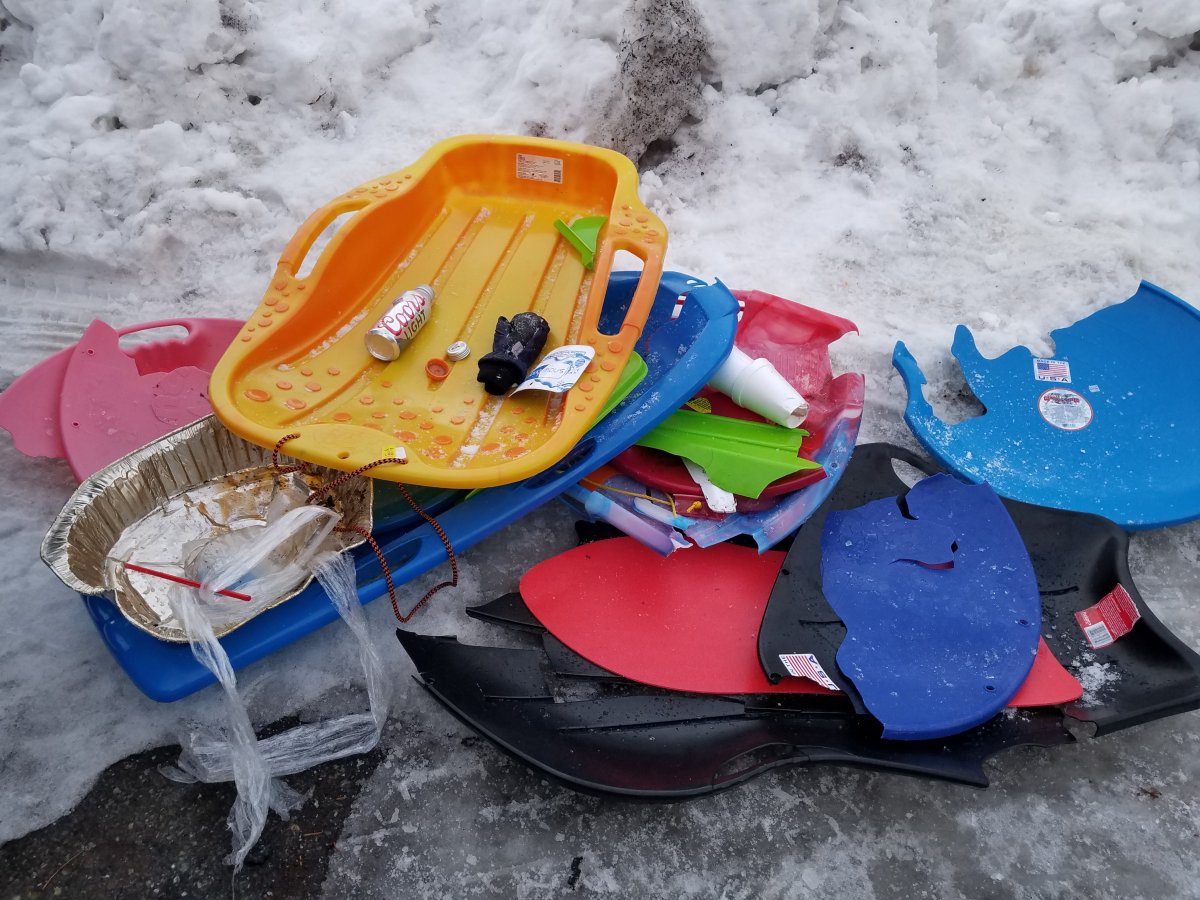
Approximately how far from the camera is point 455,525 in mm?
1163

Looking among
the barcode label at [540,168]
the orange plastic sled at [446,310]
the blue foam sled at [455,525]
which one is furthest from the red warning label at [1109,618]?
the barcode label at [540,168]

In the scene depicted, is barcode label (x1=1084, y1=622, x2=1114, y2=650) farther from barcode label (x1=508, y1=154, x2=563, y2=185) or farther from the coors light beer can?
barcode label (x1=508, y1=154, x2=563, y2=185)

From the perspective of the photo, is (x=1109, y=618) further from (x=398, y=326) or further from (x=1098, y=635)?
(x=398, y=326)

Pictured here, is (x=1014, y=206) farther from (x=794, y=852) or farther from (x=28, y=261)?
(x=28, y=261)

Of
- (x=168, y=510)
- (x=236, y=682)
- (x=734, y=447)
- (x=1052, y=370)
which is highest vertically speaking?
(x=1052, y=370)

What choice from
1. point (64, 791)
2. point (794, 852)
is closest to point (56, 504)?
point (64, 791)

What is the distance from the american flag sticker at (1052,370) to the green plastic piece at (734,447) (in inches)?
23.5

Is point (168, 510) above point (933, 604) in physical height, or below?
below

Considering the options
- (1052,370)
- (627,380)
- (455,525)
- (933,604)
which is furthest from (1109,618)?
(455,525)

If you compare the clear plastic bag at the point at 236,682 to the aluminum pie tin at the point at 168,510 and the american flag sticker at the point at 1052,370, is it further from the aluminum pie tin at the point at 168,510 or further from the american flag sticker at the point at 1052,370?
the american flag sticker at the point at 1052,370

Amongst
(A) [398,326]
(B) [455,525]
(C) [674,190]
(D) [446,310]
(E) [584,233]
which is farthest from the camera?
(C) [674,190]

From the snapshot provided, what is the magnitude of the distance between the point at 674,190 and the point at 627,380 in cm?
83

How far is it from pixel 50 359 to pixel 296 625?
0.76 meters

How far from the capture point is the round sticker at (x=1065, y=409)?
1.46 meters
